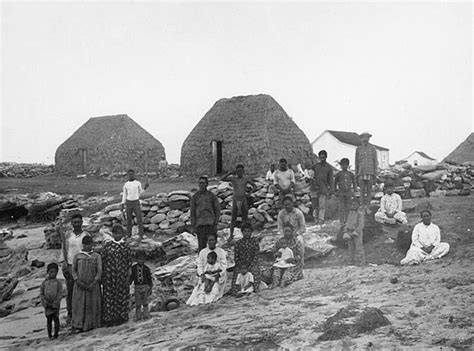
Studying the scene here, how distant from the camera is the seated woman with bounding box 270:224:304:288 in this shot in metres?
7.83

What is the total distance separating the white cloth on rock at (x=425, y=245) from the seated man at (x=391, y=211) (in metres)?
2.30

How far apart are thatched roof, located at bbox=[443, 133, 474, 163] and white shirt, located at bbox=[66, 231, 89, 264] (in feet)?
89.0

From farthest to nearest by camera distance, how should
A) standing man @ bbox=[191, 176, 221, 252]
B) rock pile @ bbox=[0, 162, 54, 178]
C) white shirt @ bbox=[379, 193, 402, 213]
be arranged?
rock pile @ bbox=[0, 162, 54, 178] < white shirt @ bbox=[379, 193, 402, 213] < standing man @ bbox=[191, 176, 221, 252]

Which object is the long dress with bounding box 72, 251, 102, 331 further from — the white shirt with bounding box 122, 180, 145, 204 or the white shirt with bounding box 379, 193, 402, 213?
the white shirt with bounding box 379, 193, 402, 213

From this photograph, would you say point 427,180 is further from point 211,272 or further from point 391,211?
point 211,272

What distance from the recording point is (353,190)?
414 inches

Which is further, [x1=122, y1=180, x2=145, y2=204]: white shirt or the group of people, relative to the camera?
[x1=122, y1=180, x2=145, y2=204]: white shirt

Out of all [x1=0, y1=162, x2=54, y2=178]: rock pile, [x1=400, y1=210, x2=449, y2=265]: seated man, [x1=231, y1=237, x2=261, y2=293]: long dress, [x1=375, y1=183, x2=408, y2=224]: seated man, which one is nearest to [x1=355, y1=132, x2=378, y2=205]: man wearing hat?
[x1=375, y1=183, x2=408, y2=224]: seated man

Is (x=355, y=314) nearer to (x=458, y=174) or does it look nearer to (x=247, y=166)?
(x=458, y=174)

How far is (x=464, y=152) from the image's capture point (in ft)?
101

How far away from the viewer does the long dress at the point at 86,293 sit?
6.81 metres

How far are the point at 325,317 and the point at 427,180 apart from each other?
10841 millimetres

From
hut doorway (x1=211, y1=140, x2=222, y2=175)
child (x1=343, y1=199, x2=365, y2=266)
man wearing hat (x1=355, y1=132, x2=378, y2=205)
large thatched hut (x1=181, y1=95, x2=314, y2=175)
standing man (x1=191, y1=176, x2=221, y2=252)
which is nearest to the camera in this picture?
child (x1=343, y1=199, x2=365, y2=266)

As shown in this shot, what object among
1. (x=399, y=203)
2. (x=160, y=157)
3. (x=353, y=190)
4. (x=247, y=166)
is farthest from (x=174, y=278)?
(x=160, y=157)
